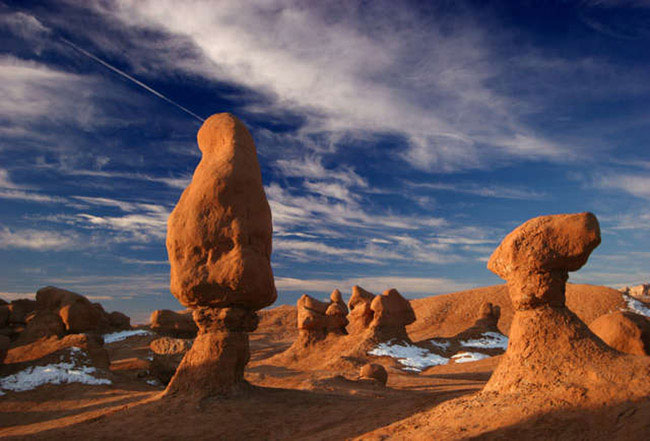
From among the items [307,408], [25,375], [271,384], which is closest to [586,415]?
[307,408]

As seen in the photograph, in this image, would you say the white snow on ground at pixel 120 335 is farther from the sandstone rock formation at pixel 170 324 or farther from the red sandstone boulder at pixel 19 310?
the sandstone rock formation at pixel 170 324

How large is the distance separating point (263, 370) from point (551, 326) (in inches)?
667

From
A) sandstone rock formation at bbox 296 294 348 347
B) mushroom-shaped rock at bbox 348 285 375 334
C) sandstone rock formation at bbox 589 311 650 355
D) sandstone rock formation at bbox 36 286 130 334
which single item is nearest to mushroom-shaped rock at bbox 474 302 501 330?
mushroom-shaped rock at bbox 348 285 375 334

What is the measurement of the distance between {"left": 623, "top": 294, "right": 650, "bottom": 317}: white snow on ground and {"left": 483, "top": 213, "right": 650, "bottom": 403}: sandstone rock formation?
119ft

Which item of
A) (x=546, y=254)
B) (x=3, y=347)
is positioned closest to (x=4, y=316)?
(x=3, y=347)

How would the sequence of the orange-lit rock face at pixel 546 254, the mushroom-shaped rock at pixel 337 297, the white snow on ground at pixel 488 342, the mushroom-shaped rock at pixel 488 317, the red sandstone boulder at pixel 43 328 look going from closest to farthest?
the orange-lit rock face at pixel 546 254, the red sandstone boulder at pixel 43 328, the mushroom-shaped rock at pixel 337 297, the white snow on ground at pixel 488 342, the mushroom-shaped rock at pixel 488 317

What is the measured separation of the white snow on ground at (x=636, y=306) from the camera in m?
36.1

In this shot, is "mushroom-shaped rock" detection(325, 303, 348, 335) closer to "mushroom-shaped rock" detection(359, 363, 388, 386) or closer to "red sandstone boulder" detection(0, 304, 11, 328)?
"mushroom-shaped rock" detection(359, 363, 388, 386)

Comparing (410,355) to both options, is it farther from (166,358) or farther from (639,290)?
(639,290)

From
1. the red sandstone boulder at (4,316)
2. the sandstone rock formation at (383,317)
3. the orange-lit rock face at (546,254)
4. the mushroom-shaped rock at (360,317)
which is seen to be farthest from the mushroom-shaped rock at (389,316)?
the red sandstone boulder at (4,316)

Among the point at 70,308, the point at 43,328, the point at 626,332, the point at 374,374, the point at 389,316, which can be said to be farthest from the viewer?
the point at 389,316

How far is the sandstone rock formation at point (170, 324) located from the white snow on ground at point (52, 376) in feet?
23.5

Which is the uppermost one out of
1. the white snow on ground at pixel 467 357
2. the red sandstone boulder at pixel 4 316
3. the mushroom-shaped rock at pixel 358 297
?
the mushroom-shaped rock at pixel 358 297

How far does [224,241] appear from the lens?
1058 centimetres
